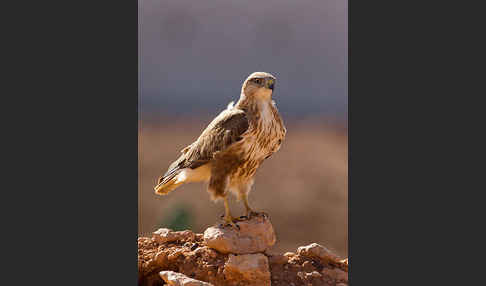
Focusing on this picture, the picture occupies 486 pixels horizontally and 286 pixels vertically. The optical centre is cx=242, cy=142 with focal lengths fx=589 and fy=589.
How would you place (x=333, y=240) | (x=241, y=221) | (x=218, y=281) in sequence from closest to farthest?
(x=218, y=281), (x=241, y=221), (x=333, y=240)

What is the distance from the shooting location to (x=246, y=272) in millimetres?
5176

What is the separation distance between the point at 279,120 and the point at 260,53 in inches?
27.0

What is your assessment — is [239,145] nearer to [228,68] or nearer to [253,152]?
[253,152]

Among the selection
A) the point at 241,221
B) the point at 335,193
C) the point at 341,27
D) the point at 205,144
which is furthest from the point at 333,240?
the point at 341,27

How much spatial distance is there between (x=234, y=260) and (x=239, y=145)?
1.05 meters

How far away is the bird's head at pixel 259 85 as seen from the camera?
17.7ft

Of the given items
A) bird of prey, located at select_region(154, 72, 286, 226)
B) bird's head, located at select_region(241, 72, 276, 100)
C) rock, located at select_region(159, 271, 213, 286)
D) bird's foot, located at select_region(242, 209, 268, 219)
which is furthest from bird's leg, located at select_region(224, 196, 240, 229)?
bird's head, located at select_region(241, 72, 276, 100)

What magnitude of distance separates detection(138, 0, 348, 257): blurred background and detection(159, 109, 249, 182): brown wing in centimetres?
23

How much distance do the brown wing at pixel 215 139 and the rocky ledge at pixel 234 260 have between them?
652 millimetres

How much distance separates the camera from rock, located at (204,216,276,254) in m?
5.35

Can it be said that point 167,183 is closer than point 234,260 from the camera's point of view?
No

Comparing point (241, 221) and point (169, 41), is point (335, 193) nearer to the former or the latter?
point (241, 221)

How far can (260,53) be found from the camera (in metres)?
5.74

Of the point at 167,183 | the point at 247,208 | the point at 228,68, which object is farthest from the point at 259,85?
the point at 167,183
